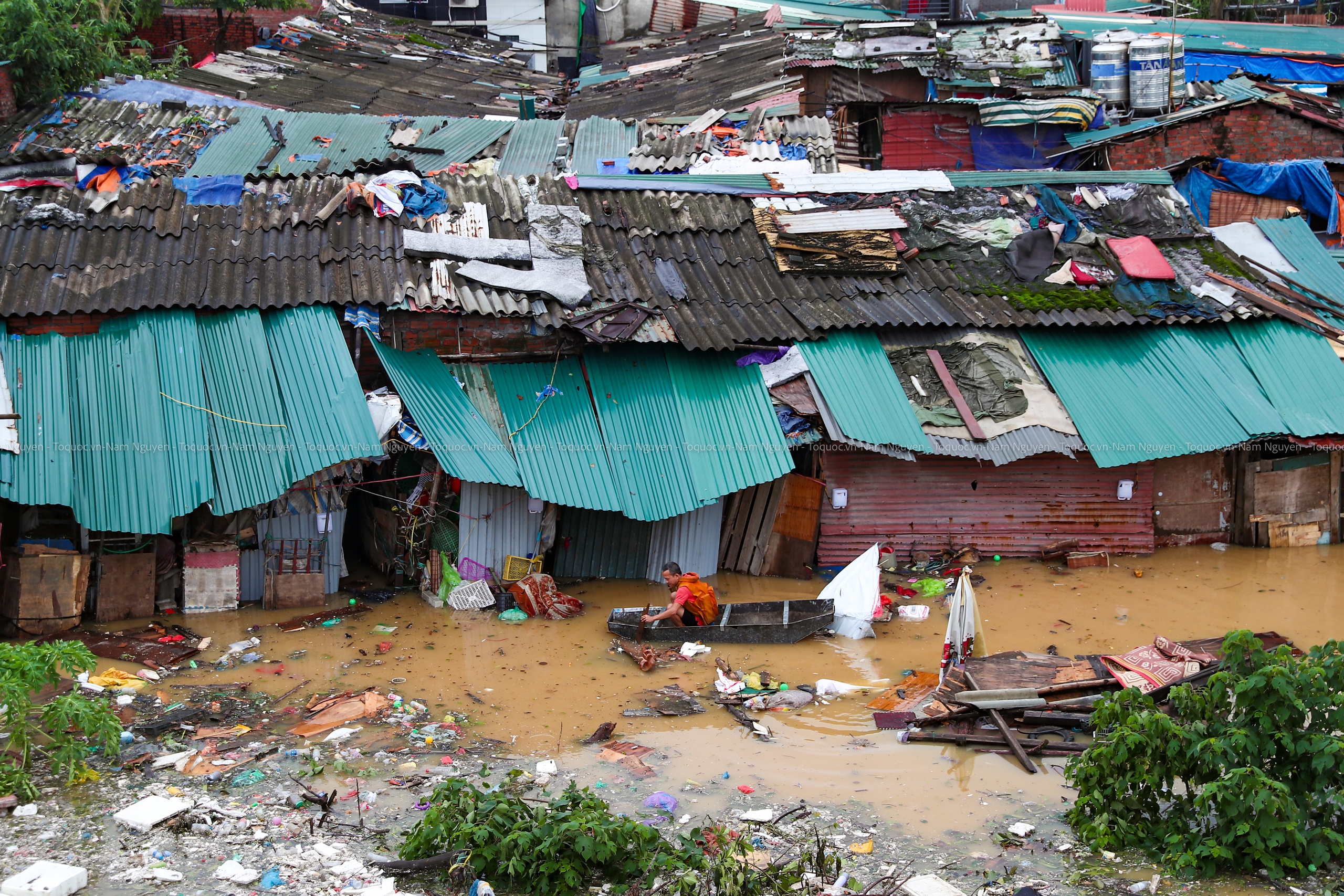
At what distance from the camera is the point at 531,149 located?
1443 centimetres

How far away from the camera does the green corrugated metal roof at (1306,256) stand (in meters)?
13.3

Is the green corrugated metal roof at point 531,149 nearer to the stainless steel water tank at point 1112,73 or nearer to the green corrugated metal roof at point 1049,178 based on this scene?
the green corrugated metal roof at point 1049,178

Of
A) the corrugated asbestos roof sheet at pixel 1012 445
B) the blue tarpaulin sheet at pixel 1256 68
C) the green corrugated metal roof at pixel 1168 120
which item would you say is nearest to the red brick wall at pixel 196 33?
the green corrugated metal roof at pixel 1168 120

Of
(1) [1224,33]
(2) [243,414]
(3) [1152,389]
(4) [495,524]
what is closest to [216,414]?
(2) [243,414]

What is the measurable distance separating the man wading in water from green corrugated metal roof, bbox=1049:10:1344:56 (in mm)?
13443

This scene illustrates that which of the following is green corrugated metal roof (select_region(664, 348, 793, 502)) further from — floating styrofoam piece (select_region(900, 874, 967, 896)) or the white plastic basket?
floating styrofoam piece (select_region(900, 874, 967, 896))

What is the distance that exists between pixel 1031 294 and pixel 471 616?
7.44m

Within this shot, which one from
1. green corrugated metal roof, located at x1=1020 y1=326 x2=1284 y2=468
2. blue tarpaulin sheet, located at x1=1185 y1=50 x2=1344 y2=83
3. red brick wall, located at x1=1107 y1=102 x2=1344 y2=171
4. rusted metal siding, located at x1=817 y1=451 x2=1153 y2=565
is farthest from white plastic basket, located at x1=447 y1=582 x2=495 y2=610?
blue tarpaulin sheet, located at x1=1185 y1=50 x2=1344 y2=83

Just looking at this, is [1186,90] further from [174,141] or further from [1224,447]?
[174,141]

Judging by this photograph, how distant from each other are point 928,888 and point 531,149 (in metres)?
11.2

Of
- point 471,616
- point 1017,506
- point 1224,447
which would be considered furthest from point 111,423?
point 1224,447

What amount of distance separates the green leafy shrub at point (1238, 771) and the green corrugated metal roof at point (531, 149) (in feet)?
33.0

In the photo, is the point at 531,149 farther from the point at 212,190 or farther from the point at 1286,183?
the point at 1286,183

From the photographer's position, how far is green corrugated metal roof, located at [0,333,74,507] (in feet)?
31.5
